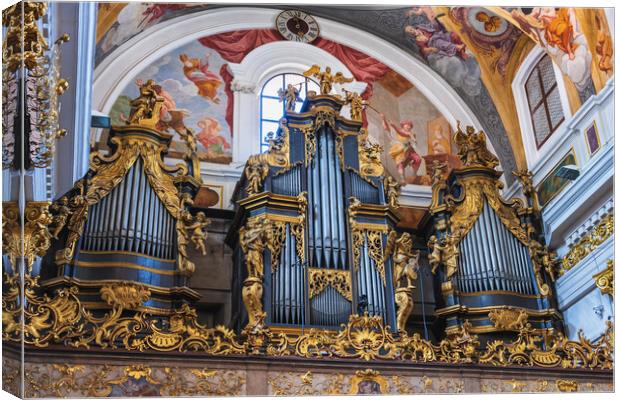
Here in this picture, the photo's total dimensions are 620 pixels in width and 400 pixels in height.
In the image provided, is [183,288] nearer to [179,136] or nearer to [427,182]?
[179,136]

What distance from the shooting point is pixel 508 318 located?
9.39 metres

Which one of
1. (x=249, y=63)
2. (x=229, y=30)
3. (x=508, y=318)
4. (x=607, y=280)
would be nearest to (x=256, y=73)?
(x=249, y=63)

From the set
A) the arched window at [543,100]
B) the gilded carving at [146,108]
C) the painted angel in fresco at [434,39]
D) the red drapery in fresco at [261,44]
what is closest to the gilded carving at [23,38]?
the gilded carving at [146,108]

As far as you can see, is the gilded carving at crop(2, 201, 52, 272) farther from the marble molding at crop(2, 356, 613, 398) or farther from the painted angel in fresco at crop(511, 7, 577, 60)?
the painted angel in fresco at crop(511, 7, 577, 60)

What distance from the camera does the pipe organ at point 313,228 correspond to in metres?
8.75

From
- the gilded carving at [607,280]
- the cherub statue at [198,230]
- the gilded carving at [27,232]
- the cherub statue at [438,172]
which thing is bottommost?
the gilded carving at [607,280]

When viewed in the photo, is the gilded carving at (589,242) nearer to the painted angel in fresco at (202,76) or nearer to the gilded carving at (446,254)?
the gilded carving at (446,254)

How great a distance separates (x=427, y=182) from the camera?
11.6 m

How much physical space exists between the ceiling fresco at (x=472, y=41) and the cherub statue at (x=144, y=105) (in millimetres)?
1078

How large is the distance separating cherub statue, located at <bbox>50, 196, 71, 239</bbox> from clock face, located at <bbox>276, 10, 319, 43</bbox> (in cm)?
456

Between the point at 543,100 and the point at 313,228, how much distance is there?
384 centimetres

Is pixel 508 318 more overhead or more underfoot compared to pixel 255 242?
more underfoot

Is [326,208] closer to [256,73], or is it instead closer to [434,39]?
[256,73]

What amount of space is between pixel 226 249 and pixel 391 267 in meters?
2.15
